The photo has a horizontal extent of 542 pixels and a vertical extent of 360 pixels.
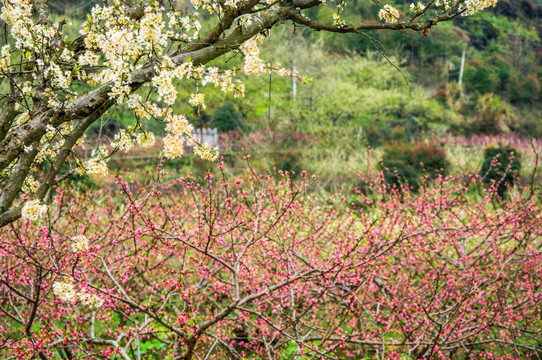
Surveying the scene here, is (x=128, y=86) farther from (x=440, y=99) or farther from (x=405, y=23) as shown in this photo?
(x=440, y=99)

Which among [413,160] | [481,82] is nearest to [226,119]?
[413,160]

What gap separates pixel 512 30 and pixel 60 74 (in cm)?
4901

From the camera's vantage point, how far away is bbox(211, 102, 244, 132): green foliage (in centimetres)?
1731

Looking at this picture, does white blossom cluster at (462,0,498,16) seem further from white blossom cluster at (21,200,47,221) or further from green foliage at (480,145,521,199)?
green foliage at (480,145,521,199)

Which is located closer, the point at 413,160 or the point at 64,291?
the point at 64,291

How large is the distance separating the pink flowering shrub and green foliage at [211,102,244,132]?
39.4ft

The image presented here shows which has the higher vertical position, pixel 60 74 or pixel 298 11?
pixel 298 11

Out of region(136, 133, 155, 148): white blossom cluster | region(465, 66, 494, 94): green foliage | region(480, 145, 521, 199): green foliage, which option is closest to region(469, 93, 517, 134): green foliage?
region(465, 66, 494, 94): green foliage

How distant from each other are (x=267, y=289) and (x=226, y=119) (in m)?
15.4

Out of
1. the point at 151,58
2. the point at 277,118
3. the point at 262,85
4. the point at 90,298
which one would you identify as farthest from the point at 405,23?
the point at 262,85

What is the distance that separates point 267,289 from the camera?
238 cm

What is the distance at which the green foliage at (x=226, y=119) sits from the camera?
682 inches

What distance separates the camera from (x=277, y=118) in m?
15.7

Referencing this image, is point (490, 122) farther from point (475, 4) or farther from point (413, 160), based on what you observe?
point (475, 4)
